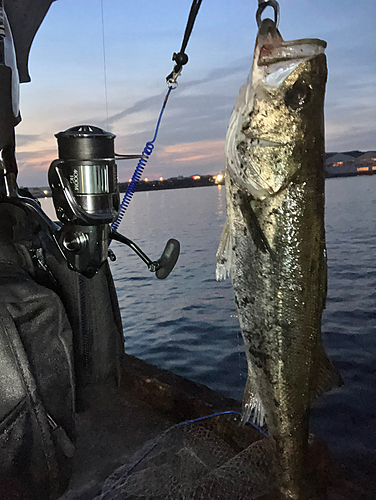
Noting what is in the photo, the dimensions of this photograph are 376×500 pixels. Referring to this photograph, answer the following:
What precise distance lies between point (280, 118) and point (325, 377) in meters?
1.39

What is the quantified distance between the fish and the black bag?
1001 mm

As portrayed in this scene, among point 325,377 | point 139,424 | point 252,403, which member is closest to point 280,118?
point 325,377

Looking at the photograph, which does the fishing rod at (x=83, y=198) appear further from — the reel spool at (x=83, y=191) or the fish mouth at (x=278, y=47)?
the fish mouth at (x=278, y=47)

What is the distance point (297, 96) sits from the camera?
195cm

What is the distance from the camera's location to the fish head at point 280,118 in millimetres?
1946

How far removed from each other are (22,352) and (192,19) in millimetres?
2481

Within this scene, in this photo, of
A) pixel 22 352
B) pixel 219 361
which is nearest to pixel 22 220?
pixel 22 352

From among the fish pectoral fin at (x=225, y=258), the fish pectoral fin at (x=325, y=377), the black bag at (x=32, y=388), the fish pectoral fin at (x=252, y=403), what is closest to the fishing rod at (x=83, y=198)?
the black bag at (x=32, y=388)

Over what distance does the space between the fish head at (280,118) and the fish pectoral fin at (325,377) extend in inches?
37.5

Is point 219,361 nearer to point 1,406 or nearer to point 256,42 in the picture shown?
point 1,406

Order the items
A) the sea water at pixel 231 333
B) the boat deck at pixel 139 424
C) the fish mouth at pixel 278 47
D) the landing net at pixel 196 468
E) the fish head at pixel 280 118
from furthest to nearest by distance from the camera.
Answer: the sea water at pixel 231 333 < the boat deck at pixel 139 424 < the landing net at pixel 196 468 < the fish head at pixel 280 118 < the fish mouth at pixel 278 47

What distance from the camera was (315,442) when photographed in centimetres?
296

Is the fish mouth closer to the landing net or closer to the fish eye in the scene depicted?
the fish eye

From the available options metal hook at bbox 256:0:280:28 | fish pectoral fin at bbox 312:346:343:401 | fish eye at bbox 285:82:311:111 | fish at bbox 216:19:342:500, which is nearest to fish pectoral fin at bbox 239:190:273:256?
fish at bbox 216:19:342:500
